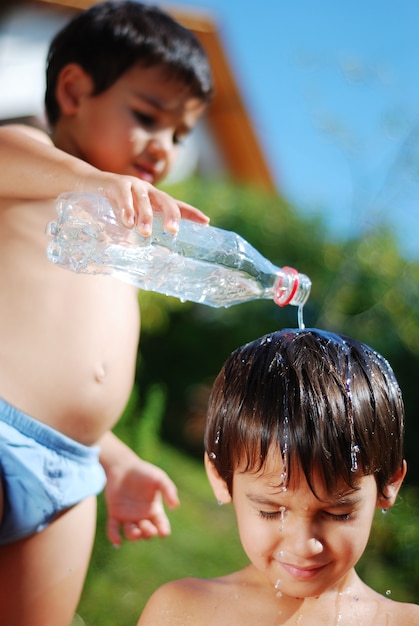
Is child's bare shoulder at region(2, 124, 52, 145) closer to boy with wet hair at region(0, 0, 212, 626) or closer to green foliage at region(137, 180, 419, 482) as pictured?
boy with wet hair at region(0, 0, 212, 626)

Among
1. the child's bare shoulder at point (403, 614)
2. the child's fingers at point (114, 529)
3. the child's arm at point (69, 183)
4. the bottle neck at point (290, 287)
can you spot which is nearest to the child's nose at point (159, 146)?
the child's arm at point (69, 183)

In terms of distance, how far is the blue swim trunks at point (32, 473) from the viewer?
2234 millimetres

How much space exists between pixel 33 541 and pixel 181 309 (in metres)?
5.76

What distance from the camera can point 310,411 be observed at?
5.93 ft

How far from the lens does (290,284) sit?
84.5 inches

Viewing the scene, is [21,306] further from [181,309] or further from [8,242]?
[181,309]

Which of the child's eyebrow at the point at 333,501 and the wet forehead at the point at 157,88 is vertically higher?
the wet forehead at the point at 157,88

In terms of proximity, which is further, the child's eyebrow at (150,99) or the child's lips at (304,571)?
the child's eyebrow at (150,99)

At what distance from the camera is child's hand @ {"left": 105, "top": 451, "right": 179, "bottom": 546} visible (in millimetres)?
2758

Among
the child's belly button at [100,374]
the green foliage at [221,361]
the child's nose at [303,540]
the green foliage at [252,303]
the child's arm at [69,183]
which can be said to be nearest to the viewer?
the child's nose at [303,540]

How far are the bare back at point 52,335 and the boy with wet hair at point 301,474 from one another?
20.7 inches

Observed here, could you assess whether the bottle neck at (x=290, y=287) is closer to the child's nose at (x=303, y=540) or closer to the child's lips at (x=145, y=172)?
the child's nose at (x=303, y=540)

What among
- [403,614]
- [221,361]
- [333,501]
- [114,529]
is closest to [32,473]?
[114,529]

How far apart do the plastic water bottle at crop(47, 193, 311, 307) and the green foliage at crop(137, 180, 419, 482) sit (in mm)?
4735
